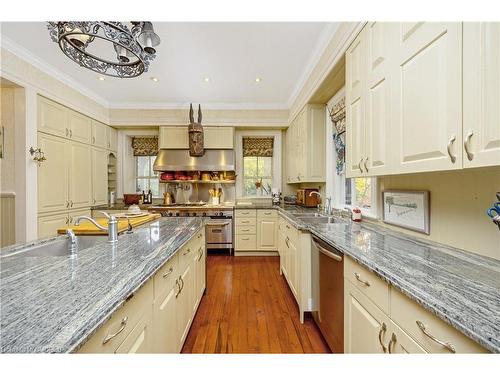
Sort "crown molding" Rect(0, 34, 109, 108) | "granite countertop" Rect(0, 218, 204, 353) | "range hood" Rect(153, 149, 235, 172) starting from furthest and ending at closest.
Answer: "range hood" Rect(153, 149, 235, 172) < "crown molding" Rect(0, 34, 109, 108) < "granite countertop" Rect(0, 218, 204, 353)

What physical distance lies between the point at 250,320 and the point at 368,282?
53.3 inches

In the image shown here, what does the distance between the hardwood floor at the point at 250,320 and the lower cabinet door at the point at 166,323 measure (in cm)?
47

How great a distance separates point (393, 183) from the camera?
68.9 inches

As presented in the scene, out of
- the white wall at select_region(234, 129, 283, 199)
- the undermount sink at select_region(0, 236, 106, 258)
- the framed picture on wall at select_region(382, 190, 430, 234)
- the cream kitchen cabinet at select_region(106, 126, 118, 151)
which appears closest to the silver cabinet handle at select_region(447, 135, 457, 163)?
the framed picture on wall at select_region(382, 190, 430, 234)

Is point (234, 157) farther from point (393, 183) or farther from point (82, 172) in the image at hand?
point (393, 183)

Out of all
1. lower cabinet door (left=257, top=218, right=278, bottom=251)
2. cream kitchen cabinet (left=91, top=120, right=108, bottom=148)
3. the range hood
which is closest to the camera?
cream kitchen cabinet (left=91, top=120, right=108, bottom=148)

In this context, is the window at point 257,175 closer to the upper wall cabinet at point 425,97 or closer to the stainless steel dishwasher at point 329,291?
the stainless steel dishwasher at point 329,291

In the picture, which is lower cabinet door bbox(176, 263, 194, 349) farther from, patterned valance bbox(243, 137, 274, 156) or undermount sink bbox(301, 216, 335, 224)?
patterned valance bbox(243, 137, 274, 156)

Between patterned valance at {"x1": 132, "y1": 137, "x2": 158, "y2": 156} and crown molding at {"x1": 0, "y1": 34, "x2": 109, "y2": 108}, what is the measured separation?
984mm

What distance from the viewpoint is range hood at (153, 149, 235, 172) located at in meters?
4.12

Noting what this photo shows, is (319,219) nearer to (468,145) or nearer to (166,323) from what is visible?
(468,145)

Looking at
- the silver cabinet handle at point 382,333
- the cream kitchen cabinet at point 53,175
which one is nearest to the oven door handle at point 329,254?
the silver cabinet handle at point 382,333
